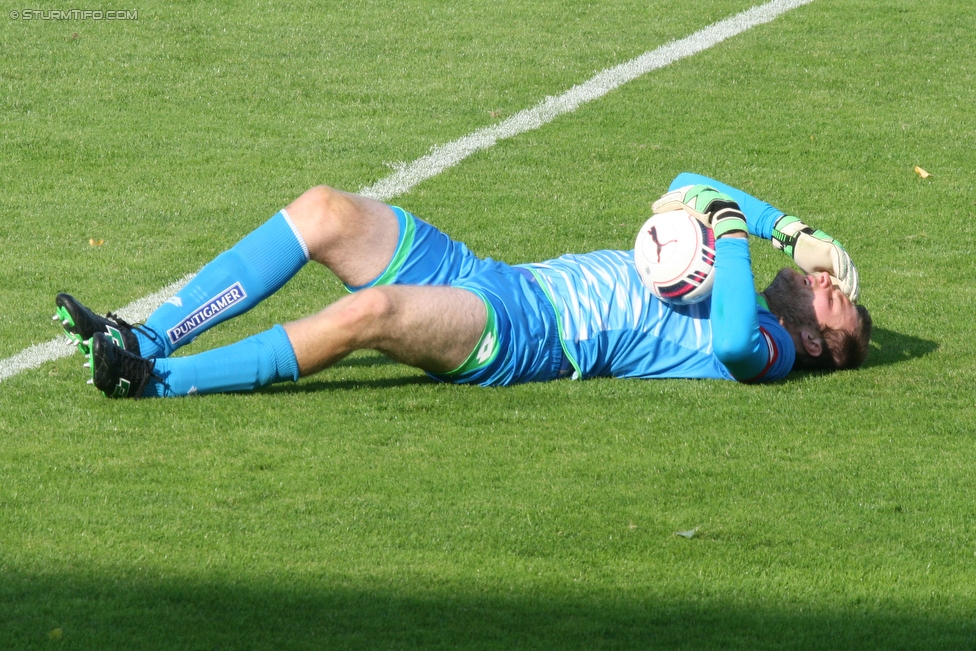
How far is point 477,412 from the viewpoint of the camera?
4895 mm

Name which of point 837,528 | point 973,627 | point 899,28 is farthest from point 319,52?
point 973,627

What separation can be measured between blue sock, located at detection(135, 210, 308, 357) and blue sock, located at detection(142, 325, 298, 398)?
0.14 meters

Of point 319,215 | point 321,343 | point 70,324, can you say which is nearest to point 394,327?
point 321,343

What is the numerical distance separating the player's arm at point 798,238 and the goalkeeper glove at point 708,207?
0.18 ft

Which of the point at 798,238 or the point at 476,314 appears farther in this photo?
the point at 798,238

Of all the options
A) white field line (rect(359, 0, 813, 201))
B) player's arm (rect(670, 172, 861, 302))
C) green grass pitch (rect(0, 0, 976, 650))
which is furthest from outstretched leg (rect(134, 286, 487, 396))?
white field line (rect(359, 0, 813, 201))

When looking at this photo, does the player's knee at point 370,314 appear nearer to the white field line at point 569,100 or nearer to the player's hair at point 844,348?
the player's hair at point 844,348

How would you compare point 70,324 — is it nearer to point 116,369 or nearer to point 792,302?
point 116,369

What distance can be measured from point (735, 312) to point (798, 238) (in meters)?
0.75

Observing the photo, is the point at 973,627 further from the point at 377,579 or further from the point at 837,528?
the point at 377,579

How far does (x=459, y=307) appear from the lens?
16.2 ft

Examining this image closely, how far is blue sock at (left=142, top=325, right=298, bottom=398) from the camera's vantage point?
4770mm

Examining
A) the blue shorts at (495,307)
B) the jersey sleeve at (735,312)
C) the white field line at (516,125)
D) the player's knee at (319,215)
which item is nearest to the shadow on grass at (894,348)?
the jersey sleeve at (735,312)

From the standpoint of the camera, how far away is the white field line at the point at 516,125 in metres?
5.45
